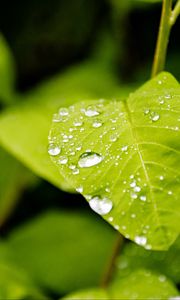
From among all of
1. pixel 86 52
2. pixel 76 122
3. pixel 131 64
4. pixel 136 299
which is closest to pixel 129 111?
pixel 76 122

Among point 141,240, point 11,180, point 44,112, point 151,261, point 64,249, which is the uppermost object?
point 141,240

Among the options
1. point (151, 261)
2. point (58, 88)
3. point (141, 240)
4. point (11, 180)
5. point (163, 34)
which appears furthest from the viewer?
point (58, 88)

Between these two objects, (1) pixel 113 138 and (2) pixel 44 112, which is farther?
(2) pixel 44 112

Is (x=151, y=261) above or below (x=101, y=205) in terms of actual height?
below

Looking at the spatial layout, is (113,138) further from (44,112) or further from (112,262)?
(44,112)

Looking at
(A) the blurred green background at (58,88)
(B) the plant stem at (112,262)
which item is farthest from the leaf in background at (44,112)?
(B) the plant stem at (112,262)

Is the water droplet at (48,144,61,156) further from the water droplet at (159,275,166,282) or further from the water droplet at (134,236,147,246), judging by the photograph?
the water droplet at (159,275,166,282)

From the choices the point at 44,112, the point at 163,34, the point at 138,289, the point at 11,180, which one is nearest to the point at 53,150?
the point at 163,34

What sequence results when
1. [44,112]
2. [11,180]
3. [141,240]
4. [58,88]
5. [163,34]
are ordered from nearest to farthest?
[141,240] < [163,34] < [44,112] < [11,180] < [58,88]

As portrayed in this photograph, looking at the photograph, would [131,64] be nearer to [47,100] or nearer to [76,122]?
[47,100]
